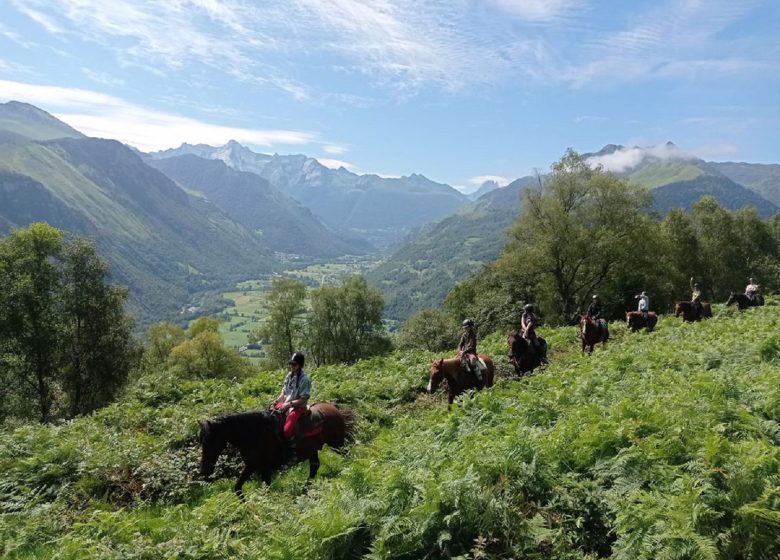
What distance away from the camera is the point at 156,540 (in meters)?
8.62

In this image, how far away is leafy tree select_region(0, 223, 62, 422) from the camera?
31.1 m

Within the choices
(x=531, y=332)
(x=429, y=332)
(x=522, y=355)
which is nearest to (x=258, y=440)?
(x=522, y=355)

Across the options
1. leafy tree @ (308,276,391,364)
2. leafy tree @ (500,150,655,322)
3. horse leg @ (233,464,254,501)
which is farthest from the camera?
leafy tree @ (308,276,391,364)

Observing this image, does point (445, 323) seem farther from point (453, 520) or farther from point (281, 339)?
point (453, 520)

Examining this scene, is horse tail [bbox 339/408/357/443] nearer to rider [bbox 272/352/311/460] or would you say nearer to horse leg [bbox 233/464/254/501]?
→ rider [bbox 272/352/311/460]

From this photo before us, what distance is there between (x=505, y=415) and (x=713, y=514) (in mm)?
5549

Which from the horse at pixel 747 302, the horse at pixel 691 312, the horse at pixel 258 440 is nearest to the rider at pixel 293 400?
the horse at pixel 258 440

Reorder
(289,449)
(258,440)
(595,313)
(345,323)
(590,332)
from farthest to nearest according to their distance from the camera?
(345,323)
(595,313)
(590,332)
(289,449)
(258,440)

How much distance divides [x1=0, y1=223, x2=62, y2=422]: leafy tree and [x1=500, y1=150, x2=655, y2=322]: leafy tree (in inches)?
1581

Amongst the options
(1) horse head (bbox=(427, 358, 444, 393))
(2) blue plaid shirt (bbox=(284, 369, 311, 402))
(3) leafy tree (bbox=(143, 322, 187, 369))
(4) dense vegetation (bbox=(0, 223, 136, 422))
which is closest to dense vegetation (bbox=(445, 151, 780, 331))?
(1) horse head (bbox=(427, 358, 444, 393))

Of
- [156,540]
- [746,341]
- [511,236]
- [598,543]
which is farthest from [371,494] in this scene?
[511,236]

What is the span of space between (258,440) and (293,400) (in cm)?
123

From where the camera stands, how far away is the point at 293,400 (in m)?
12.2

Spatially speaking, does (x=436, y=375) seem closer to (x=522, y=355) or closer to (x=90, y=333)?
(x=522, y=355)
